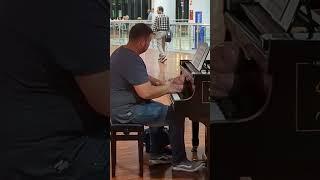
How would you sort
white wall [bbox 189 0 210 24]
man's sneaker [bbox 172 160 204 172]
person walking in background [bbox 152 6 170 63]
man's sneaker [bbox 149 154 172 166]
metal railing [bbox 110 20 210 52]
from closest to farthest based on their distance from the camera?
man's sneaker [bbox 172 160 204 172], man's sneaker [bbox 149 154 172 166], person walking in background [bbox 152 6 170 63], metal railing [bbox 110 20 210 52], white wall [bbox 189 0 210 24]

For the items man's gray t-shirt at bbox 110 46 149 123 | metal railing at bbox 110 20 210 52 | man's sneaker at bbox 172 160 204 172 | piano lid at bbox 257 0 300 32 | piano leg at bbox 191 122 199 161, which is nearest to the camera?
piano lid at bbox 257 0 300 32

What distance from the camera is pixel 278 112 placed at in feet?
6.13

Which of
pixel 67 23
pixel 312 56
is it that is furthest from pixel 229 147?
pixel 67 23

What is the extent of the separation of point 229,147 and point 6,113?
80 centimetres

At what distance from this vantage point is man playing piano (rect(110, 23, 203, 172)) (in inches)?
157

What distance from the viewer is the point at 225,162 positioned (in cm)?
192

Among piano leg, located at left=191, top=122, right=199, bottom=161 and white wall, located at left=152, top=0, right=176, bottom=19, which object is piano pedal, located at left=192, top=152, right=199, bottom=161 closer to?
piano leg, located at left=191, top=122, right=199, bottom=161

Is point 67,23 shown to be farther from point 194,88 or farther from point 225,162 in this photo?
point 194,88

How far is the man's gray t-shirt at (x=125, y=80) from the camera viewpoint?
3.96 meters

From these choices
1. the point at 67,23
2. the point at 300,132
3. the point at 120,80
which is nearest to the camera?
the point at 67,23

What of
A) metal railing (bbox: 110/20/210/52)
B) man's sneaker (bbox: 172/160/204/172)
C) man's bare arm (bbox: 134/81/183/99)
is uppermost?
metal railing (bbox: 110/20/210/52)

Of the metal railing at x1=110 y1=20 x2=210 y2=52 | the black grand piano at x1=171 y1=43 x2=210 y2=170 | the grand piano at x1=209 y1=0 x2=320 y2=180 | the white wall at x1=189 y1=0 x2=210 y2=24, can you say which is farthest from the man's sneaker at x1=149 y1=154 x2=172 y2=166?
the white wall at x1=189 y1=0 x2=210 y2=24

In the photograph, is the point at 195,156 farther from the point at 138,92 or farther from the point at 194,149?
the point at 138,92

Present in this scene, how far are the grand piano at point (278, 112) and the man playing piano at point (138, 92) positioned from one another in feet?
6.35
